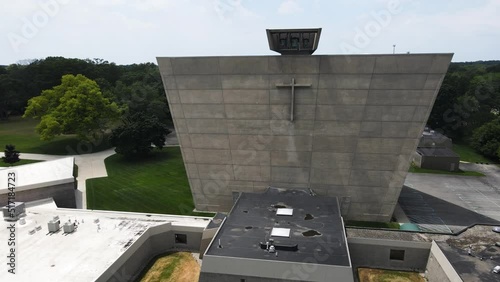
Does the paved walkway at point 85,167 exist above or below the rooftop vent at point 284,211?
below

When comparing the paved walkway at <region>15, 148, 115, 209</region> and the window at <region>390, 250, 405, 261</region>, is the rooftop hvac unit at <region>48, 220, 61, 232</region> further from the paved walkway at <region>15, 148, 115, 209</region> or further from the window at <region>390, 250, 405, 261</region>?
the window at <region>390, 250, 405, 261</region>

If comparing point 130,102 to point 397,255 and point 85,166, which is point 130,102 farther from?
point 397,255

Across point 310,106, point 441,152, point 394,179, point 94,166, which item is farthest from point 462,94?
point 94,166

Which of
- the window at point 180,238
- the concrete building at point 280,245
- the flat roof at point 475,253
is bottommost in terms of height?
the window at point 180,238

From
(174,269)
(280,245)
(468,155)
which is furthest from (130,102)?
(468,155)

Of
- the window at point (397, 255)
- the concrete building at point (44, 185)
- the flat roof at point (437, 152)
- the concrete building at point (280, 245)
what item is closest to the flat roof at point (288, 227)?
the concrete building at point (280, 245)

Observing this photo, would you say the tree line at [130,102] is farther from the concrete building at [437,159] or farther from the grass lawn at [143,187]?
the concrete building at [437,159]

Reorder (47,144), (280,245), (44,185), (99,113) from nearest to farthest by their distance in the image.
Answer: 1. (280,245)
2. (44,185)
3. (99,113)
4. (47,144)
